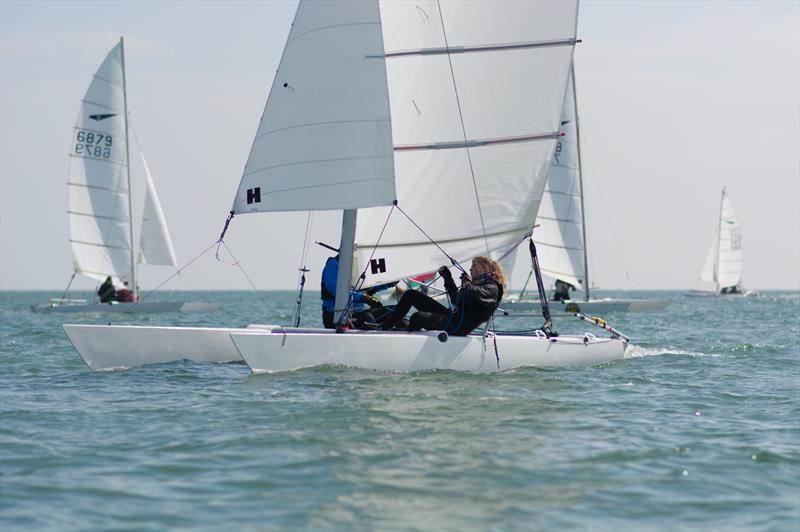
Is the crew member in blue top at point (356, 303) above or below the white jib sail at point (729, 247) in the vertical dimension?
below

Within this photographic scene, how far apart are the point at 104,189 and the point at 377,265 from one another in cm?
2510

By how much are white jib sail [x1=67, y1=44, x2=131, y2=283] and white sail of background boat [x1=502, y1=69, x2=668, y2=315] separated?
13.8m

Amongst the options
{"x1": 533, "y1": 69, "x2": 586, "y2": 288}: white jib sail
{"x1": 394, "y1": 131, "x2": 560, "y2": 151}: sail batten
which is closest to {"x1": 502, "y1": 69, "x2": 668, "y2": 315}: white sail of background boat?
{"x1": 533, "y1": 69, "x2": 586, "y2": 288}: white jib sail

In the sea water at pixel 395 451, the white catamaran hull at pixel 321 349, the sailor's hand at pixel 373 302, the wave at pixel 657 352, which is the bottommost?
the sea water at pixel 395 451

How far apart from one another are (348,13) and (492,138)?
266cm

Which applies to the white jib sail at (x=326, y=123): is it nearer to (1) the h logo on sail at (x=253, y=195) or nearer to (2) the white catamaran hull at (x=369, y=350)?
(1) the h logo on sail at (x=253, y=195)

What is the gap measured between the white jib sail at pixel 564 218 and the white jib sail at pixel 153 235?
45.8 feet

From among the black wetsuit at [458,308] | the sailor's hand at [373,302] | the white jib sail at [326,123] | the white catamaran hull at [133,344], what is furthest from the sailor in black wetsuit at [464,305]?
the white catamaran hull at [133,344]

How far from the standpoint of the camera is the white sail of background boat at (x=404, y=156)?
40.2 feet

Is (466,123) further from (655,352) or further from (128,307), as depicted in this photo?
(128,307)

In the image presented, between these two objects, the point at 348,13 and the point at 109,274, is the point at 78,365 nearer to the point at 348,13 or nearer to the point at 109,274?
the point at 348,13

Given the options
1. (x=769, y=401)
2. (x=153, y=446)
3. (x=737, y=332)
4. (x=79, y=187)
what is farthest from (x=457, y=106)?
(x=79, y=187)

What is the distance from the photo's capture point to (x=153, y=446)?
25.1ft

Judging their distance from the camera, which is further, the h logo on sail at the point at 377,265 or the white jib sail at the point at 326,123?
the h logo on sail at the point at 377,265
